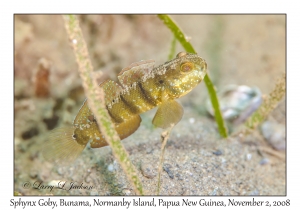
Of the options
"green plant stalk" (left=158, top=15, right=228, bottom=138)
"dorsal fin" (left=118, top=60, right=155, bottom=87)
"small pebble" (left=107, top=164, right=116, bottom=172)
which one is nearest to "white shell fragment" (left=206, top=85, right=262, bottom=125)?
"green plant stalk" (left=158, top=15, right=228, bottom=138)

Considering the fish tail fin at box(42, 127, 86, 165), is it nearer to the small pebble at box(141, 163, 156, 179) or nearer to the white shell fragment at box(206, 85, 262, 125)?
the small pebble at box(141, 163, 156, 179)

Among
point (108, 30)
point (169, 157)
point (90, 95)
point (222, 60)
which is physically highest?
point (108, 30)

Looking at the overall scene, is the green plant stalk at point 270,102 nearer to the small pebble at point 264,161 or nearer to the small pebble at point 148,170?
the small pebble at point 264,161

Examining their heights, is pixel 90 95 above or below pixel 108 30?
below

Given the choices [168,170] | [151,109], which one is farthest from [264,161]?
[151,109]

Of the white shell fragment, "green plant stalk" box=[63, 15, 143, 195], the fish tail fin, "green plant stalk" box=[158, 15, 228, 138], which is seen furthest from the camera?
the white shell fragment

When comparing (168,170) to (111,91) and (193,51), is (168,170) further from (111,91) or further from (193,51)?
(193,51)
